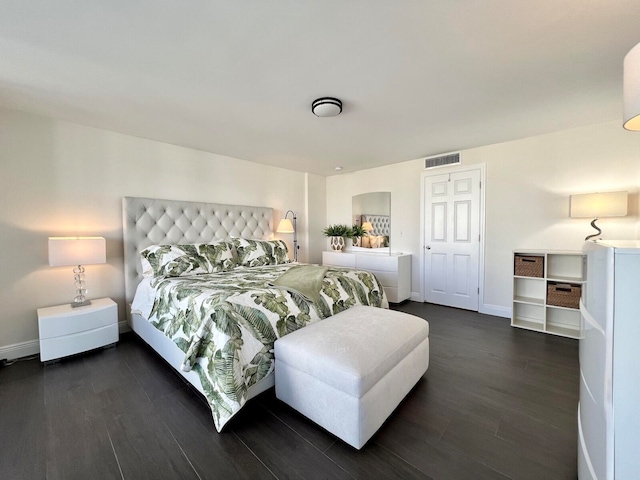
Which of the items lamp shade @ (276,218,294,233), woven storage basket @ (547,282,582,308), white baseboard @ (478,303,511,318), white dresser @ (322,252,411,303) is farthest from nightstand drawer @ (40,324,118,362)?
woven storage basket @ (547,282,582,308)

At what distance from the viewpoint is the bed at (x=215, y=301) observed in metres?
1.71

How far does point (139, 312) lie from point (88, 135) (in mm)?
2024

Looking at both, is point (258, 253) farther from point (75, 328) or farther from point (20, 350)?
point (20, 350)

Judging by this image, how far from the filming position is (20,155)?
2.56 m

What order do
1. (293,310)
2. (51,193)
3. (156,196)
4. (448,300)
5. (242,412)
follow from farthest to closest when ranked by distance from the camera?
(448,300) < (156,196) < (51,193) < (293,310) < (242,412)

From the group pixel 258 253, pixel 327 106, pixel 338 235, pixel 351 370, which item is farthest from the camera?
pixel 338 235

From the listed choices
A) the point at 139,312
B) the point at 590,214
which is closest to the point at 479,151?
the point at 590,214

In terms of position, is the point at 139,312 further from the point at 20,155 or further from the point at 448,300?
the point at 448,300

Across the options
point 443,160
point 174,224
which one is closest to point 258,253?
point 174,224

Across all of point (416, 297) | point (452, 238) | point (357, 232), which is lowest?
point (416, 297)

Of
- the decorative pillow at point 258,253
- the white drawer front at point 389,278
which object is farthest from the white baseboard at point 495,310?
the decorative pillow at point 258,253

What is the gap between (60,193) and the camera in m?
2.77

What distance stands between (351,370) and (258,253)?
2517 mm

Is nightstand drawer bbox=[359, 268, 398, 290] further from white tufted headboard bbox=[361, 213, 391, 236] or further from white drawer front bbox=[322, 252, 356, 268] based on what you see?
white tufted headboard bbox=[361, 213, 391, 236]
